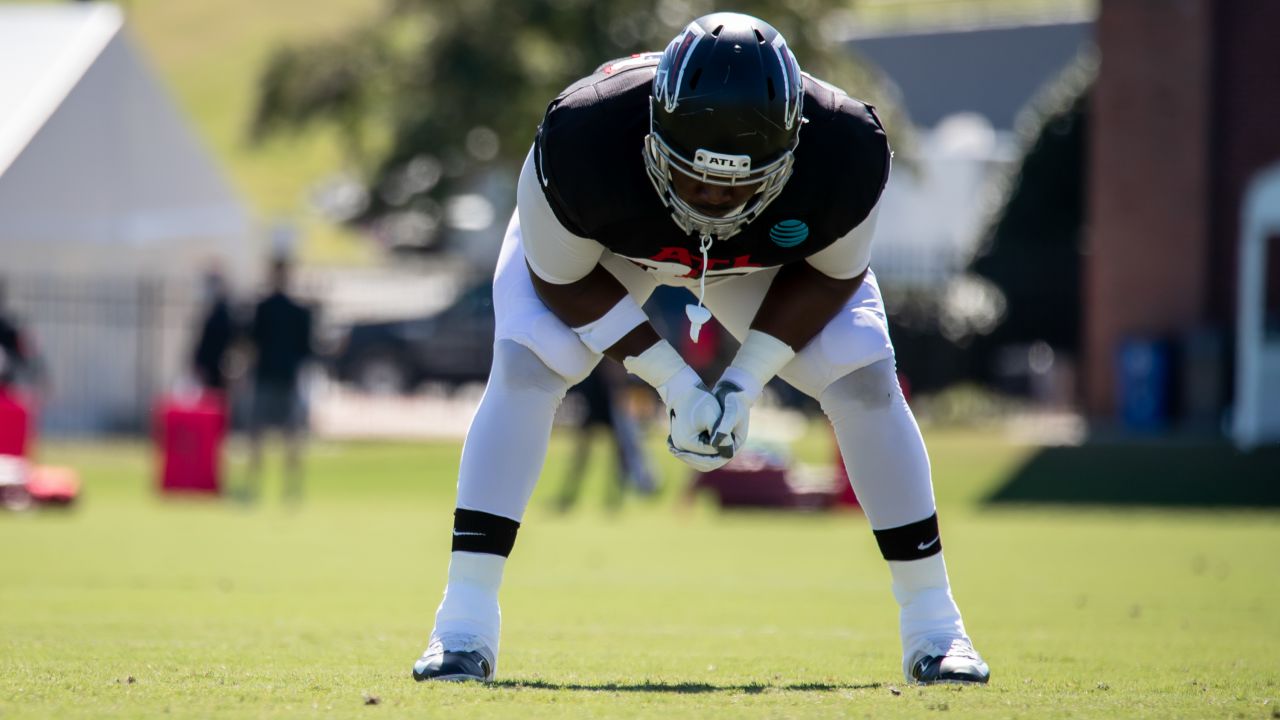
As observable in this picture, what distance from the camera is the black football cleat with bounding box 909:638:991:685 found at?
4.86 meters

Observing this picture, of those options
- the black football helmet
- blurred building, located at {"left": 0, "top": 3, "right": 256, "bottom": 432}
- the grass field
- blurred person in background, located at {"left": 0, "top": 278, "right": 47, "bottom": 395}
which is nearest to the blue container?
the grass field

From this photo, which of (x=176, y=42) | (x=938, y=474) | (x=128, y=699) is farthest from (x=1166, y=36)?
(x=176, y=42)

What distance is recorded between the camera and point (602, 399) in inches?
672

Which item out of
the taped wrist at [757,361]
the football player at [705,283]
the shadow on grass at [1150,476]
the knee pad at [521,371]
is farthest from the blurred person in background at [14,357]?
the taped wrist at [757,361]

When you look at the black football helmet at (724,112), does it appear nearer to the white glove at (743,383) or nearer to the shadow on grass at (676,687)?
the white glove at (743,383)

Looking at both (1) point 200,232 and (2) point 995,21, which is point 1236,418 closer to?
(1) point 200,232

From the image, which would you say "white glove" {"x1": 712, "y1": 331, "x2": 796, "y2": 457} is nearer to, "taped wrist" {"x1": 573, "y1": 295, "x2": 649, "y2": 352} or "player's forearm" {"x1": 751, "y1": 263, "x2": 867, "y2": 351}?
"player's forearm" {"x1": 751, "y1": 263, "x2": 867, "y2": 351}

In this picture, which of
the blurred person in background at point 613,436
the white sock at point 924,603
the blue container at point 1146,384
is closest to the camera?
the white sock at point 924,603

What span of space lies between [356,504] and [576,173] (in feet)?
45.9

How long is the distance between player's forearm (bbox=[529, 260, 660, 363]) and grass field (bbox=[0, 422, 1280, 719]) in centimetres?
98

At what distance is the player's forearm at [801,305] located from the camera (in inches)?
196

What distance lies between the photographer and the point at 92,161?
76.1 feet

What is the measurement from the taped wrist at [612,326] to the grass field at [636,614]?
99cm

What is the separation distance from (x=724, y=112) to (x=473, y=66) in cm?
2959
